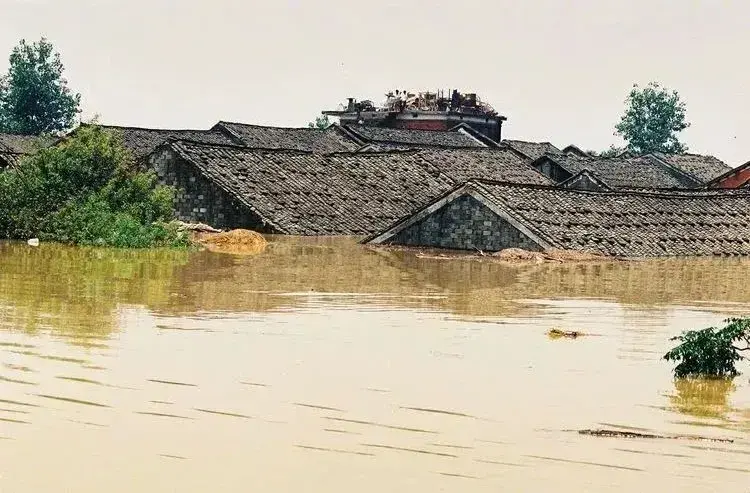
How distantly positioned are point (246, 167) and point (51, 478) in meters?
32.0

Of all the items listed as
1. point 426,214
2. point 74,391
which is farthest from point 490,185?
point 74,391

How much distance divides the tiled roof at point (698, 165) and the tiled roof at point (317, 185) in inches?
994

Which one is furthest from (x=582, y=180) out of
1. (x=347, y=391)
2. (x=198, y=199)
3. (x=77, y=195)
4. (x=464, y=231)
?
(x=347, y=391)

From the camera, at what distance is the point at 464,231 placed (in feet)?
108

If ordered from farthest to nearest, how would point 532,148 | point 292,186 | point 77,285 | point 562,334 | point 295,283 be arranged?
point 532,148
point 292,186
point 295,283
point 77,285
point 562,334

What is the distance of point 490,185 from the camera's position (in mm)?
32781

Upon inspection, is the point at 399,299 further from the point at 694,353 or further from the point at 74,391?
the point at 74,391

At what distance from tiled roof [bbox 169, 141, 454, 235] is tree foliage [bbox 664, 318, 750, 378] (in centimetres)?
2459

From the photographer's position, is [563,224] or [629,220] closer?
[563,224]

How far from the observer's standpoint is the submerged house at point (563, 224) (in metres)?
31.9

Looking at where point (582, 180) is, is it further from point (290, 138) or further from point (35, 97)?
point (35, 97)

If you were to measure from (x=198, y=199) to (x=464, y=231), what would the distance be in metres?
9.62

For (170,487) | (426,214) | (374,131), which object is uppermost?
(374,131)

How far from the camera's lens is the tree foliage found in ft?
43.9
